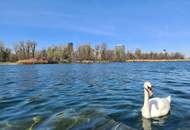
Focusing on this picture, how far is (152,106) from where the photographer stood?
1184 centimetres

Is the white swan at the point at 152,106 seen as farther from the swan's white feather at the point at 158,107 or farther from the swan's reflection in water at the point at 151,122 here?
the swan's reflection in water at the point at 151,122

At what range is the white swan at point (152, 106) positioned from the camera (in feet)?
36.8

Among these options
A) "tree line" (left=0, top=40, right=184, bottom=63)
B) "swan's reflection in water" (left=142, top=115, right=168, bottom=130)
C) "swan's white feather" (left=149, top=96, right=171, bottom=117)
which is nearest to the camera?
"swan's reflection in water" (left=142, top=115, right=168, bottom=130)

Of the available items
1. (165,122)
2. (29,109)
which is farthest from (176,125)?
(29,109)

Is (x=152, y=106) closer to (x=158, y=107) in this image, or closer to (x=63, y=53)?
(x=158, y=107)

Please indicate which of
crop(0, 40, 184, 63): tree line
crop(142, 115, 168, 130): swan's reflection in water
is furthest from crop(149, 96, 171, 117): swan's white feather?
crop(0, 40, 184, 63): tree line

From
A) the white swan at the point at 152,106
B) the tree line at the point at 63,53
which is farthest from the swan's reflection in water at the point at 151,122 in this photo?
the tree line at the point at 63,53

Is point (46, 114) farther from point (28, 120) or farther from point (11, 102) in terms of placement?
point (11, 102)

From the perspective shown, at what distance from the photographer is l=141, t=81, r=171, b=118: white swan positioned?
1121 cm

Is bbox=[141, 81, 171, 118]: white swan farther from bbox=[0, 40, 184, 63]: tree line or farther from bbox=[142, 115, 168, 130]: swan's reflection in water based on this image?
bbox=[0, 40, 184, 63]: tree line

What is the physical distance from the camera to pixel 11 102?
15.2 meters

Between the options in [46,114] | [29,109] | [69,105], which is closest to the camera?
[46,114]

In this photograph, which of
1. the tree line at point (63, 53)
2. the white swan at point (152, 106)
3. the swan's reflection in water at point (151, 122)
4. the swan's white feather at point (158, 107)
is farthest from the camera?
the tree line at point (63, 53)

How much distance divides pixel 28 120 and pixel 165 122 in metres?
5.44
